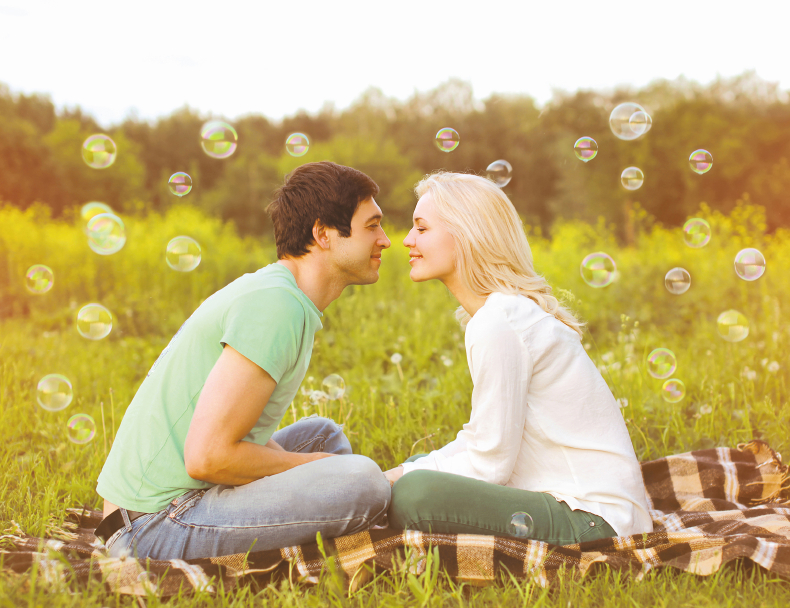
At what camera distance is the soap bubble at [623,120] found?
3664 mm

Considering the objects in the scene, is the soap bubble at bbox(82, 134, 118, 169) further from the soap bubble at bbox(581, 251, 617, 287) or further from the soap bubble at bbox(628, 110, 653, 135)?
the soap bubble at bbox(628, 110, 653, 135)

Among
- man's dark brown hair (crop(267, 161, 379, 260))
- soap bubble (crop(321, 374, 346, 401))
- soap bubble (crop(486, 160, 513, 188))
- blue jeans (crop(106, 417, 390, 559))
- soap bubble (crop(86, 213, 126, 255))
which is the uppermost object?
soap bubble (crop(486, 160, 513, 188))

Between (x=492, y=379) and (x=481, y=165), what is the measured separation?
87.8ft

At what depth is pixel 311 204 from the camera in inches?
83.7

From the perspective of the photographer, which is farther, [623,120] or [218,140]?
[623,120]

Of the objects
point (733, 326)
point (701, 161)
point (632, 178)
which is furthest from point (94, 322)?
point (701, 161)

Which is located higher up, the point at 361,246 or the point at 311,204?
the point at 311,204

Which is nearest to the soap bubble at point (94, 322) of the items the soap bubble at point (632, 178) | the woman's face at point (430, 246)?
the woman's face at point (430, 246)

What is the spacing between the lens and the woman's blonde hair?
6.92ft

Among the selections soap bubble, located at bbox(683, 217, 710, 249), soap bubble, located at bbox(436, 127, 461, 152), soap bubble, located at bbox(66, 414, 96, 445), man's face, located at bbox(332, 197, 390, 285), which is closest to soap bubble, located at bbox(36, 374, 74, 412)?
soap bubble, located at bbox(66, 414, 96, 445)

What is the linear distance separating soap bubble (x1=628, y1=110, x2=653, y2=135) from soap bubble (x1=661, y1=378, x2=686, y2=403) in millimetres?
1508

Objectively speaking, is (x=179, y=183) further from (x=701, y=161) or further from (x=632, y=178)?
(x=701, y=161)

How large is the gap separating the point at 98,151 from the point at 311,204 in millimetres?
2468

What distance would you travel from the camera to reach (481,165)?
90.3 ft
